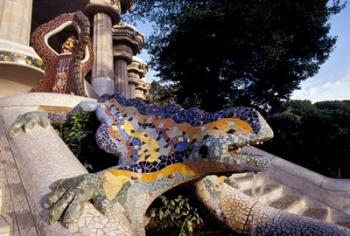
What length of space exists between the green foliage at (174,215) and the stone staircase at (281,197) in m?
2.25

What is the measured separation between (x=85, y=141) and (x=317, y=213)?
4274 mm

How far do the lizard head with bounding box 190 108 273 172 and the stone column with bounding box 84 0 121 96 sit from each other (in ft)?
24.5

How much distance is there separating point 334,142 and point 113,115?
7869 mm

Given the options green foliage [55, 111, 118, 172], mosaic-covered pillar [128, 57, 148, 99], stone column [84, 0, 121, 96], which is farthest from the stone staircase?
mosaic-covered pillar [128, 57, 148, 99]

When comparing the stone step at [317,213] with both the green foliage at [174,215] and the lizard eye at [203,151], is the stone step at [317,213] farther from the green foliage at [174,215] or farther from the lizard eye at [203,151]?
the lizard eye at [203,151]

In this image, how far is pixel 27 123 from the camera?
3.48m

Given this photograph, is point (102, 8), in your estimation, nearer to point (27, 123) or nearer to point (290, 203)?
point (27, 123)

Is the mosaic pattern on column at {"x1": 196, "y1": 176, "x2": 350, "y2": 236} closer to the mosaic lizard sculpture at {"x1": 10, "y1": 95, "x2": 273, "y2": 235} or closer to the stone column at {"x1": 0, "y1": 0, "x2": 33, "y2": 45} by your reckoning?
the mosaic lizard sculpture at {"x1": 10, "y1": 95, "x2": 273, "y2": 235}

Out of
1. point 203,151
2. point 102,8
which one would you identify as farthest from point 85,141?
point 102,8

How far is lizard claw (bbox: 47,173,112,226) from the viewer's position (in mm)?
2078

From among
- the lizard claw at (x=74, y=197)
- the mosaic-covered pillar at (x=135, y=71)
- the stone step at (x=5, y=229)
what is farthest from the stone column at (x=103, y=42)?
the lizard claw at (x=74, y=197)

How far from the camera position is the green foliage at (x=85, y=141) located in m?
Result: 3.60

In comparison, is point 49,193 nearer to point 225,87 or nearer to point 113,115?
point 113,115

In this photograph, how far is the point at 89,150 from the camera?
12.1 ft
